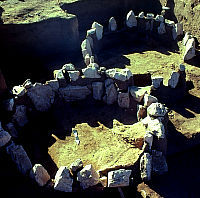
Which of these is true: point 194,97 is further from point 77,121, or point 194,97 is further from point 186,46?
point 77,121

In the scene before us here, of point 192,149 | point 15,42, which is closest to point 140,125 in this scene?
point 192,149

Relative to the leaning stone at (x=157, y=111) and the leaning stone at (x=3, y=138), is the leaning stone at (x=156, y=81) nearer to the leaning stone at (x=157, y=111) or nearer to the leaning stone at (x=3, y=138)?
the leaning stone at (x=157, y=111)

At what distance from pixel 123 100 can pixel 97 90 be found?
0.80m

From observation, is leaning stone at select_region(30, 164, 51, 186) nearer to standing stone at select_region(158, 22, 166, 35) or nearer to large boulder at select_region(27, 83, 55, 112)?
large boulder at select_region(27, 83, 55, 112)

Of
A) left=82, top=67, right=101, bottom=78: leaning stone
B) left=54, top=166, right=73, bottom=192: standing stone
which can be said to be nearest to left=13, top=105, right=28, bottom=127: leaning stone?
left=82, top=67, right=101, bottom=78: leaning stone

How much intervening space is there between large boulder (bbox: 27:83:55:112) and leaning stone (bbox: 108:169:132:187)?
3.11 meters

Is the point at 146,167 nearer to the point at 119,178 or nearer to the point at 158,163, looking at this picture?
the point at 158,163

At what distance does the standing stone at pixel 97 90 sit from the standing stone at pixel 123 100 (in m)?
0.59

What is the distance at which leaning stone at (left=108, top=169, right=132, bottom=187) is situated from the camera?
5.07 meters

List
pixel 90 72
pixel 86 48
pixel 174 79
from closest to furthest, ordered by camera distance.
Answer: pixel 174 79, pixel 90 72, pixel 86 48

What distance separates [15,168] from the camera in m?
5.48

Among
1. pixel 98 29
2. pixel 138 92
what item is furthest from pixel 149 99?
pixel 98 29

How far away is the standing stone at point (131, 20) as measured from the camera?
402 inches

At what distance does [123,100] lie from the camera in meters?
7.18
